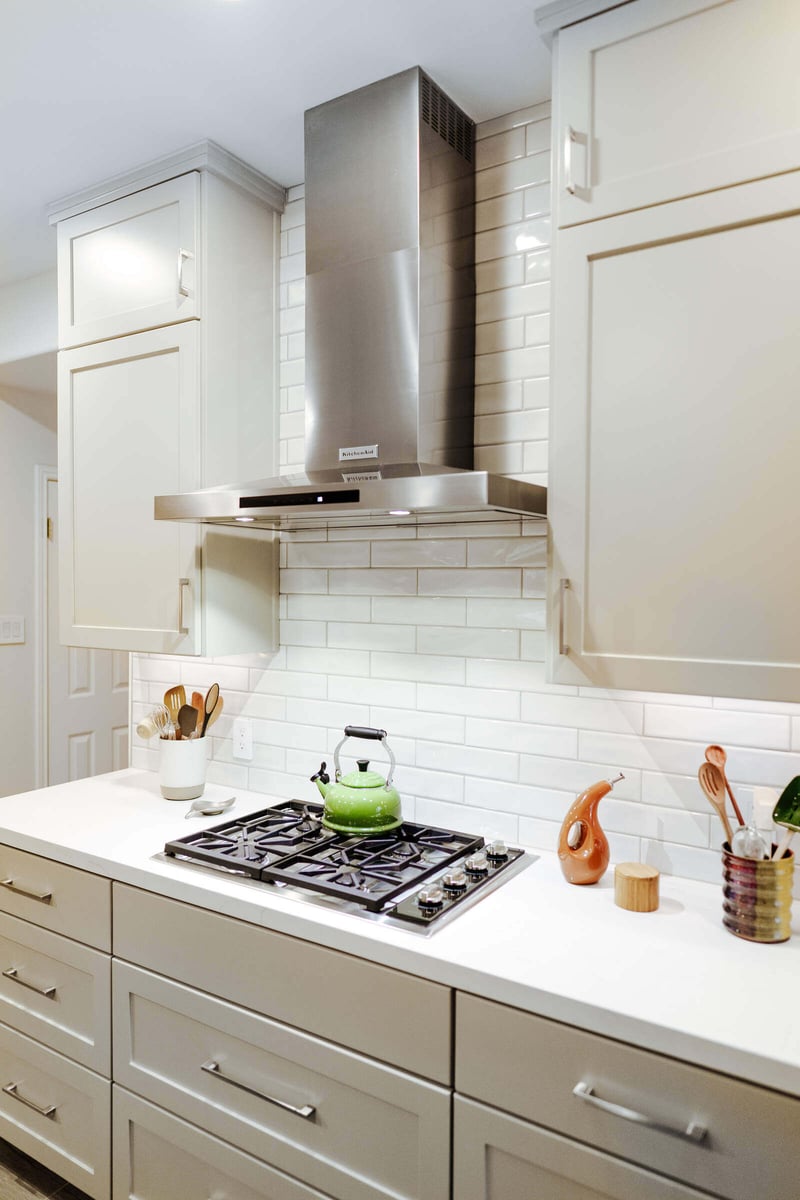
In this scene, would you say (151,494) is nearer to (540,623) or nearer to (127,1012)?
(540,623)

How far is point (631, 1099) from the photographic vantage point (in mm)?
1143

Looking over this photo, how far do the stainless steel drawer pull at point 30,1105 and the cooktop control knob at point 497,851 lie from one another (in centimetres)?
128

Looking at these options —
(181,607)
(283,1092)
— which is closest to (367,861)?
(283,1092)

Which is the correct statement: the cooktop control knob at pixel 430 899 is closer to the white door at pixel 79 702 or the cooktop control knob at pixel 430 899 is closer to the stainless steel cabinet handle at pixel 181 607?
the stainless steel cabinet handle at pixel 181 607

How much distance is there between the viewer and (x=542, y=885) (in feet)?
5.37

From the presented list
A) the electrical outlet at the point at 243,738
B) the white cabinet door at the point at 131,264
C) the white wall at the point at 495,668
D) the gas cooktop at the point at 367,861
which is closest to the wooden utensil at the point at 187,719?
the electrical outlet at the point at 243,738

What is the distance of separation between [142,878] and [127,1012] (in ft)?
1.06

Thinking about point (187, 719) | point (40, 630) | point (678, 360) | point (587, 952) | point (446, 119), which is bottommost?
point (587, 952)

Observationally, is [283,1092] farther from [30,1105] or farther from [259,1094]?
[30,1105]

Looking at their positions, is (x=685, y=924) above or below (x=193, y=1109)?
above

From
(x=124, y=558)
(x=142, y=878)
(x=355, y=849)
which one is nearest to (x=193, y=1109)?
(x=142, y=878)

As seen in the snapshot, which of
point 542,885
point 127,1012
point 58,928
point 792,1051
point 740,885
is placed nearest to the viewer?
point 792,1051

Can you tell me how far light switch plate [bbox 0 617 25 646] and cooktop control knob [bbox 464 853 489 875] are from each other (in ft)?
8.99

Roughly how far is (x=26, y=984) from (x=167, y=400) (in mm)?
1583
